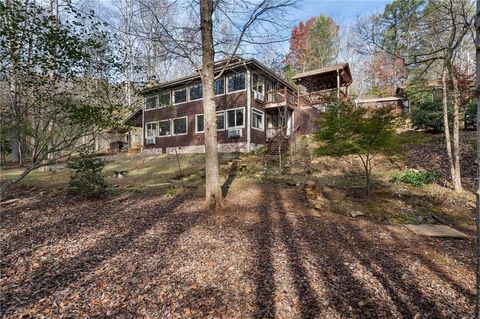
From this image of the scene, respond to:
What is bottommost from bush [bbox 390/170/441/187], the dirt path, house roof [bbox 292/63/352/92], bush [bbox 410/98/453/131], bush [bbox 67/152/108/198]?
the dirt path

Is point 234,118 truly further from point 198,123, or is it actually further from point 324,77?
point 324,77

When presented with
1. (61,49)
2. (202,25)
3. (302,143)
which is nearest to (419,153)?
(302,143)

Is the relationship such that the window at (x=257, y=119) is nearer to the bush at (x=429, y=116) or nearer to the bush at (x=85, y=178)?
the bush at (x=429, y=116)

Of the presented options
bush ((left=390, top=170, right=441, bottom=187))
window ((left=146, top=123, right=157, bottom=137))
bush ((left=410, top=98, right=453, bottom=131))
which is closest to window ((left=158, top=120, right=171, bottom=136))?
window ((left=146, top=123, right=157, bottom=137))

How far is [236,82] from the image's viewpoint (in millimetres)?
16922

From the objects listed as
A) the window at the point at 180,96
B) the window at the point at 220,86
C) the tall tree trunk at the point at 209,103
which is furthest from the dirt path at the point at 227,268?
the window at the point at 180,96

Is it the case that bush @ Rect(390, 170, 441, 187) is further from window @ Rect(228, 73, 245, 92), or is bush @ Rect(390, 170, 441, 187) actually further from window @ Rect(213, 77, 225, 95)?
window @ Rect(213, 77, 225, 95)

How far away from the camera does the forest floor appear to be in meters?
2.86

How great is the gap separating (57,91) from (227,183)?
6.24 metres

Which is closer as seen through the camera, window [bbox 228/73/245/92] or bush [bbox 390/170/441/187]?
bush [bbox 390/170/441/187]

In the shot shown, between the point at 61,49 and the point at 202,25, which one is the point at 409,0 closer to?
the point at 202,25

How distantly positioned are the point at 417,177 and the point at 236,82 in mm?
11770

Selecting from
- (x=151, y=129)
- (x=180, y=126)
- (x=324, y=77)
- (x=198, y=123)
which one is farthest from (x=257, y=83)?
(x=151, y=129)

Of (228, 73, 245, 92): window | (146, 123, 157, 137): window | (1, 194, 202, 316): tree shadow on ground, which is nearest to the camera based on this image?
(1, 194, 202, 316): tree shadow on ground
